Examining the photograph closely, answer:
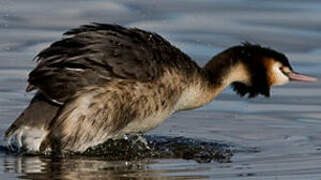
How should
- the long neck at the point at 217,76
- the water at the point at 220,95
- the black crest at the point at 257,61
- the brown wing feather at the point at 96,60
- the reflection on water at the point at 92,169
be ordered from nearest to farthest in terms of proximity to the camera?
the reflection on water at the point at 92,169
the water at the point at 220,95
the brown wing feather at the point at 96,60
the long neck at the point at 217,76
the black crest at the point at 257,61

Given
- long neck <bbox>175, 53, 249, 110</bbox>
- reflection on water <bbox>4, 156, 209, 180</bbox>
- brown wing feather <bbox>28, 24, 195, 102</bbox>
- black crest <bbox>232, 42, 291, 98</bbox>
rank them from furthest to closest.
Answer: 1. black crest <bbox>232, 42, 291, 98</bbox>
2. long neck <bbox>175, 53, 249, 110</bbox>
3. brown wing feather <bbox>28, 24, 195, 102</bbox>
4. reflection on water <bbox>4, 156, 209, 180</bbox>

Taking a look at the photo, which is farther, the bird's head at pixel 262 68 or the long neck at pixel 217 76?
the bird's head at pixel 262 68

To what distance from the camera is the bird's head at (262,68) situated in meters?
11.9

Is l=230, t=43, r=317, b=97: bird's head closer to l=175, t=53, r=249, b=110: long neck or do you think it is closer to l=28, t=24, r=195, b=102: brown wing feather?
l=175, t=53, r=249, b=110: long neck

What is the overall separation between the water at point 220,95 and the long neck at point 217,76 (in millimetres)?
293

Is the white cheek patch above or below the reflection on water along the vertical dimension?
above

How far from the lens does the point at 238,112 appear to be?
1278cm

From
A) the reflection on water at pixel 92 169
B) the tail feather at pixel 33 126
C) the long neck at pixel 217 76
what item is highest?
the long neck at pixel 217 76

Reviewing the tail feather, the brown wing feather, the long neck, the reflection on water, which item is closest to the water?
the reflection on water

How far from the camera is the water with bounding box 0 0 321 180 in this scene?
403 inches

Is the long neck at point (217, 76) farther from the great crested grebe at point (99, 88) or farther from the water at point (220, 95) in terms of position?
the water at point (220, 95)

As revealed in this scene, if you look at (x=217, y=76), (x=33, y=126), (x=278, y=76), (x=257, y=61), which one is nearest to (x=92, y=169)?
(x=33, y=126)

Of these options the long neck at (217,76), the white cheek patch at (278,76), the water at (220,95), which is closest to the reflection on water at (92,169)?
the water at (220,95)

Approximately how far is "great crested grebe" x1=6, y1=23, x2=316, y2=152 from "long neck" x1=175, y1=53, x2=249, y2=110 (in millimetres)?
162
